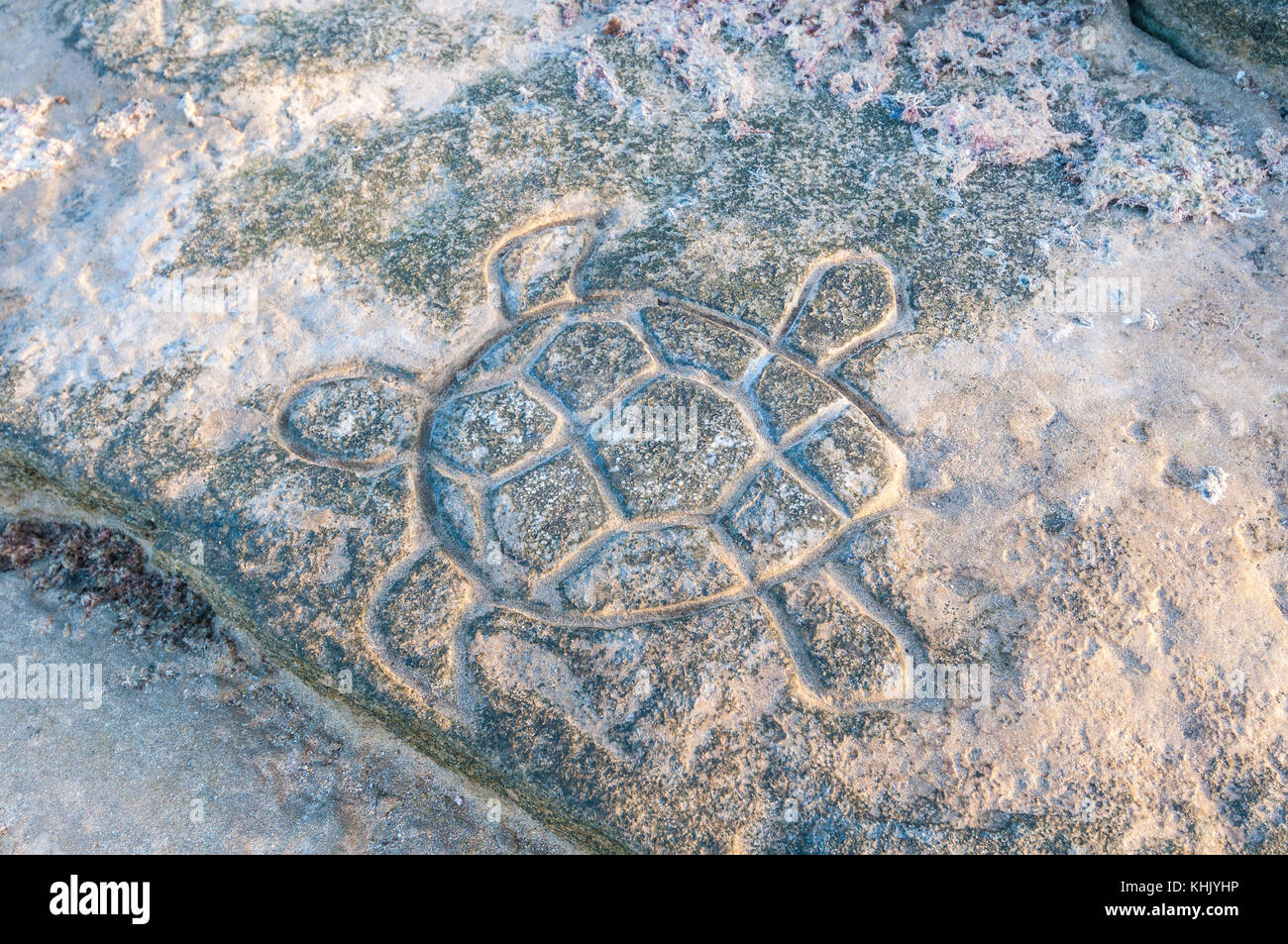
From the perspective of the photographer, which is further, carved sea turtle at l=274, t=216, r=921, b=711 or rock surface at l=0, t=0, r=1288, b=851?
carved sea turtle at l=274, t=216, r=921, b=711

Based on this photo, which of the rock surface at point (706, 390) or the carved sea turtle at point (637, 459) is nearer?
the rock surface at point (706, 390)

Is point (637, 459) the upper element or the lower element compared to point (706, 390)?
lower
